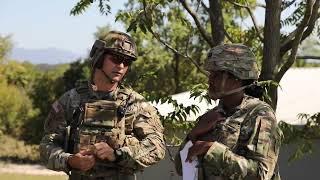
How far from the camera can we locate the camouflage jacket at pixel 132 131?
3.07 metres

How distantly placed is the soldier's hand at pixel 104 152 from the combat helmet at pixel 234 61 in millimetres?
720

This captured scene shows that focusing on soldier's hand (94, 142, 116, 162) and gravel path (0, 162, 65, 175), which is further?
gravel path (0, 162, 65, 175)

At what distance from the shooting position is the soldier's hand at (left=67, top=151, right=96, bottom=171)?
2938 millimetres

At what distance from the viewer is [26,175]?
22.8 meters

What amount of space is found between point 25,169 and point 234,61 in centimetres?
2438

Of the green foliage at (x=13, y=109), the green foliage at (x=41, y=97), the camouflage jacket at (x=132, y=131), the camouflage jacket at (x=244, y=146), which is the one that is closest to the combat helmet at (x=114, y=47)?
the camouflage jacket at (x=132, y=131)

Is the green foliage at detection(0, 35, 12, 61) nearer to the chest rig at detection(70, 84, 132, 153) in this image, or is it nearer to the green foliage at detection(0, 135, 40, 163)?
the green foliage at detection(0, 135, 40, 163)

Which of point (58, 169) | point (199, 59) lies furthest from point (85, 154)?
point (199, 59)

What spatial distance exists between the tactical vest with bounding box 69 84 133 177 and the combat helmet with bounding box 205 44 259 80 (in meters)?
0.74

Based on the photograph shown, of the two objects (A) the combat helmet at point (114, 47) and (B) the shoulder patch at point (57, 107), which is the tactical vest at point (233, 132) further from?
(B) the shoulder patch at point (57, 107)

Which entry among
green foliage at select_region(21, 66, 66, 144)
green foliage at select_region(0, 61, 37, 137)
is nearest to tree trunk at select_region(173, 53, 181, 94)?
green foliage at select_region(21, 66, 66, 144)

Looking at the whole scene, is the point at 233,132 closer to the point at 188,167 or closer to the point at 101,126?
the point at 188,167

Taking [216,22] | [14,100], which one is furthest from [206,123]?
[14,100]

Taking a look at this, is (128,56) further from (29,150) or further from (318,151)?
(29,150)
